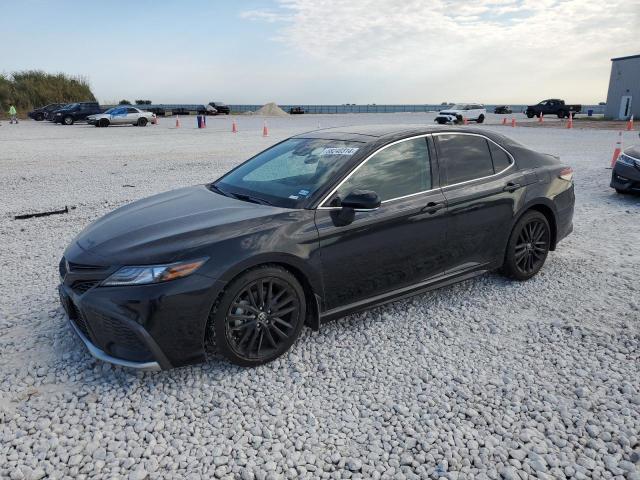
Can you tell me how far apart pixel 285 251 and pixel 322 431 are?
118cm

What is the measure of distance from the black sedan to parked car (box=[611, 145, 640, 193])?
15.1 feet

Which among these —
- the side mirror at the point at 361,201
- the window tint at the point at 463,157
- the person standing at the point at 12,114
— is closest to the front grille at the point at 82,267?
the side mirror at the point at 361,201

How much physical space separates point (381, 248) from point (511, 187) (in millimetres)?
1649

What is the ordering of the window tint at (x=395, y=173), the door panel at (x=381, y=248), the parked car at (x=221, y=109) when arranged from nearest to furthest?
the door panel at (x=381, y=248) < the window tint at (x=395, y=173) < the parked car at (x=221, y=109)

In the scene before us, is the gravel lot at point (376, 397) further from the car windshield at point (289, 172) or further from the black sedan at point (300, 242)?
the car windshield at point (289, 172)

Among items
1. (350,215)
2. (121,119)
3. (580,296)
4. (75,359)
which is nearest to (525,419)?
(350,215)

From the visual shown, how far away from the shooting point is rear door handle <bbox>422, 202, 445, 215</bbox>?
405 centimetres

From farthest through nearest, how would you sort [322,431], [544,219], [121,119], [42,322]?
[121,119] < [544,219] < [42,322] < [322,431]

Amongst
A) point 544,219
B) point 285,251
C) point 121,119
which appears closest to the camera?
point 285,251

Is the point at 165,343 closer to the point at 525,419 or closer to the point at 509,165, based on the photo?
the point at 525,419

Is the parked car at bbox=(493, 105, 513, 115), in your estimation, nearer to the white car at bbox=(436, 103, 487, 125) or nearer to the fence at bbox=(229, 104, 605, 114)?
the fence at bbox=(229, 104, 605, 114)

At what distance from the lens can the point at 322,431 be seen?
2869 mm

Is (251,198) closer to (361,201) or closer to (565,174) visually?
(361,201)

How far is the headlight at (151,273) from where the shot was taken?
308 centimetres
